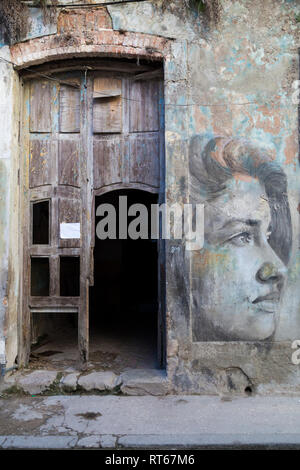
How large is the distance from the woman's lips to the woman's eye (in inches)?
24.0

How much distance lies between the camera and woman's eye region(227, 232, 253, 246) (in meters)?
4.21

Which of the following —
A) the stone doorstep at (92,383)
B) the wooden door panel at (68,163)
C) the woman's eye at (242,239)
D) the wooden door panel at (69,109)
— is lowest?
the stone doorstep at (92,383)

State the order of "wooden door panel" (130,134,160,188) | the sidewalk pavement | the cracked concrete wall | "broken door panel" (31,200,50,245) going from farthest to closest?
"broken door panel" (31,200,50,245)
"wooden door panel" (130,134,160,188)
the cracked concrete wall
the sidewalk pavement

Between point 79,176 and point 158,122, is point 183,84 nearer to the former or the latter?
point 158,122

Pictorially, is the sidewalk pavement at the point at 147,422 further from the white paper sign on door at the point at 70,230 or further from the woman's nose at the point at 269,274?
the white paper sign on door at the point at 70,230

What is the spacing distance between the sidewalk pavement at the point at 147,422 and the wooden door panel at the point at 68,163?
242 cm

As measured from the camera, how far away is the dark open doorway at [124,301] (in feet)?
16.7

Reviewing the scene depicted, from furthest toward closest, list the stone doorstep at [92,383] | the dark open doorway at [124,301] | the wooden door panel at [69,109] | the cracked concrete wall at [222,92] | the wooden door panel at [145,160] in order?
the dark open doorway at [124,301] → the wooden door panel at [69,109] → the wooden door panel at [145,160] → the cracked concrete wall at [222,92] → the stone doorstep at [92,383]

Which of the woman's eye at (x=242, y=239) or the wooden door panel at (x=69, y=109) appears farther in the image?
the wooden door panel at (x=69, y=109)

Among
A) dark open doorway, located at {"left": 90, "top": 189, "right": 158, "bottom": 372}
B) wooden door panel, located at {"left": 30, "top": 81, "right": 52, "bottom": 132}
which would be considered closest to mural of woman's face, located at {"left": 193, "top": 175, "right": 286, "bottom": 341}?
dark open doorway, located at {"left": 90, "top": 189, "right": 158, "bottom": 372}

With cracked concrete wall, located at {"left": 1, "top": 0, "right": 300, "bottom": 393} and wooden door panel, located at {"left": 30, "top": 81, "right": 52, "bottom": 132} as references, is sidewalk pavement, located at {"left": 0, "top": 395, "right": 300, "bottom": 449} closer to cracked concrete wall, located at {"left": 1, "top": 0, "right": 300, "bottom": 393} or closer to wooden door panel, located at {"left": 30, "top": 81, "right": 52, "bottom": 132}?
cracked concrete wall, located at {"left": 1, "top": 0, "right": 300, "bottom": 393}

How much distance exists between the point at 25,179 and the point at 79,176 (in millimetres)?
662

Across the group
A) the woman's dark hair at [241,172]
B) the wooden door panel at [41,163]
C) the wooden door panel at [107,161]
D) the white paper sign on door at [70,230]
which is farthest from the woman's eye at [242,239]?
the wooden door panel at [41,163]

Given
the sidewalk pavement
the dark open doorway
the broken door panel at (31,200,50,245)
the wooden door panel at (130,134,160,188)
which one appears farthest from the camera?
the dark open doorway
